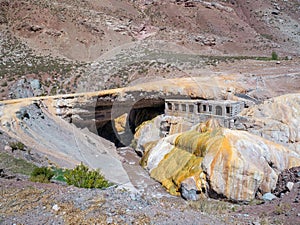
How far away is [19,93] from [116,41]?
2394 cm

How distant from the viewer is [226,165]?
1281cm

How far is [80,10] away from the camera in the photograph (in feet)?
152

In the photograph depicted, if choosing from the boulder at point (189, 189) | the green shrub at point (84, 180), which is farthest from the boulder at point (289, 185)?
the green shrub at point (84, 180)

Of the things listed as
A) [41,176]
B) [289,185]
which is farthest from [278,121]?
[41,176]

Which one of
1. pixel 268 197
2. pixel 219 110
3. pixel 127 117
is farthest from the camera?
pixel 127 117

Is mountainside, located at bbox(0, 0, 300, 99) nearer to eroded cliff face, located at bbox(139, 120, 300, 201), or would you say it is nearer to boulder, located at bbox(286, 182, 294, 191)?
eroded cliff face, located at bbox(139, 120, 300, 201)

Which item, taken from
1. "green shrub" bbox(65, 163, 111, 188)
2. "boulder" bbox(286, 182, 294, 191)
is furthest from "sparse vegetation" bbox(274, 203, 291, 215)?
"green shrub" bbox(65, 163, 111, 188)

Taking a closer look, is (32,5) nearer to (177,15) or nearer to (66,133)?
(177,15)

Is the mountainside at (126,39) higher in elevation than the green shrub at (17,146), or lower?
higher

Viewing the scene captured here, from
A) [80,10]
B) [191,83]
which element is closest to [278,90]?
[191,83]

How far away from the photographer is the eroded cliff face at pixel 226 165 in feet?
41.4

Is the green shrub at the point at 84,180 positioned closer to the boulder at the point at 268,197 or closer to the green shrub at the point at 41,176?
the green shrub at the point at 41,176

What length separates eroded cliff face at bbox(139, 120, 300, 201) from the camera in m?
12.6

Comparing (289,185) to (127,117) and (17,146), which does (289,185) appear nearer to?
(17,146)
